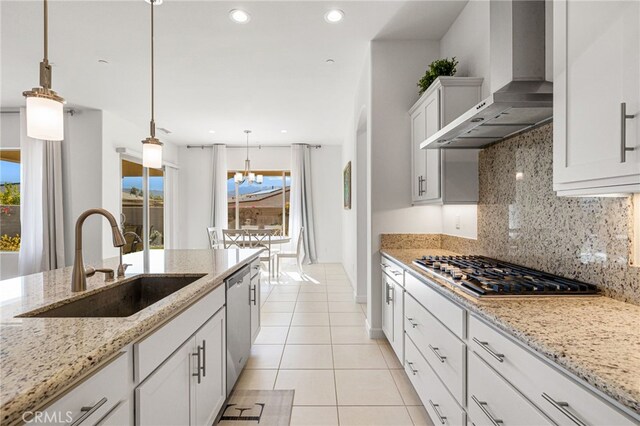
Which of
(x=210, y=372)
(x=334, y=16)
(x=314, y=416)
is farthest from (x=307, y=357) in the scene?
(x=334, y=16)

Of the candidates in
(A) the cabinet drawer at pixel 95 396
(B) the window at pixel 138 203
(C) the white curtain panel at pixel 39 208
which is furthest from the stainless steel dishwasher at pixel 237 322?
(C) the white curtain panel at pixel 39 208

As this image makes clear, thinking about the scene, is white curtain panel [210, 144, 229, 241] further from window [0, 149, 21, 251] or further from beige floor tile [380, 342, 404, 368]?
beige floor tile [380, 342, 404, 368]

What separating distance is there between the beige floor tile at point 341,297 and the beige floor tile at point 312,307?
0.81ft

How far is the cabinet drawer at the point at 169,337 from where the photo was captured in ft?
3.47

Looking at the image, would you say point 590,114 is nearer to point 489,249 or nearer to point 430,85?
point 489,249

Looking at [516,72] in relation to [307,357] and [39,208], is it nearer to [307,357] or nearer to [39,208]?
[307,357]

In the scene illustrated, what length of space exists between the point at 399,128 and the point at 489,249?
1404mm

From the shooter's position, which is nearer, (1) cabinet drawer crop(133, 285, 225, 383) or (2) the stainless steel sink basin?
(1) cabinet drawer crop(133, 285, 225, 383)

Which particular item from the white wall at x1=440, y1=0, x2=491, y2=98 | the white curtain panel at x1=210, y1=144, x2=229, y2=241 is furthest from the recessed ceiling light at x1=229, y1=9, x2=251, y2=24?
the white curtain panel at x1=210, y1=144, x2=229, y2=241

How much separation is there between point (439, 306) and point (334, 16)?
2423 mm

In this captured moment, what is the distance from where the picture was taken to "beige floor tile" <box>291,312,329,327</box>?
11.9 ft

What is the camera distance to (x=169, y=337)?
4.11ft

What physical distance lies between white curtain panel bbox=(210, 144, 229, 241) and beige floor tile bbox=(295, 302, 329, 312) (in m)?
4.08

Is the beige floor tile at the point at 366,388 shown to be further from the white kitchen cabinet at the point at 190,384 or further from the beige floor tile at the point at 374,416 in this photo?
the white kitchen cabinet at the point at 190,384
